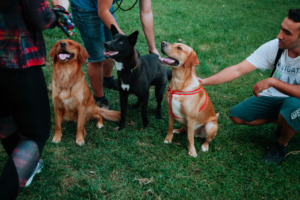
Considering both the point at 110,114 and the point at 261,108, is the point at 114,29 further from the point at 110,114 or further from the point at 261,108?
the point at 261,108

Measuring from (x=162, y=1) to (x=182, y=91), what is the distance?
7.79 m

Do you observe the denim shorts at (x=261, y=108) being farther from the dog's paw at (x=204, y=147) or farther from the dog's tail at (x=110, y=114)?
the dog's tail at (x=110, y=114)

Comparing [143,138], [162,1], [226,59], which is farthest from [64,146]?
[162,1]

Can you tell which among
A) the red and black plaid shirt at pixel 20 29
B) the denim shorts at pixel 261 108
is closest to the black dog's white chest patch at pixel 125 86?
the denim shorts at pixel 261 108

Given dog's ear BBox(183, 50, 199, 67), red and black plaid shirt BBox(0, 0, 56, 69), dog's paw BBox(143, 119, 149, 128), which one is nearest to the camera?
red and black plaid shirt BBox(0, 0, 56, 69)

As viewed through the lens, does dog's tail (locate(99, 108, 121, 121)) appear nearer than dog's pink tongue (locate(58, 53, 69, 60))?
No

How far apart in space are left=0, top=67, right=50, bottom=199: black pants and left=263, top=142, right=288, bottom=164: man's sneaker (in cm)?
271

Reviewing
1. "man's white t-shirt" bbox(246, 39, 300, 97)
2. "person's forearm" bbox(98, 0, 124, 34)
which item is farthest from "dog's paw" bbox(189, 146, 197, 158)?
"person's forearm" bbox(98, 0, 124, 34)

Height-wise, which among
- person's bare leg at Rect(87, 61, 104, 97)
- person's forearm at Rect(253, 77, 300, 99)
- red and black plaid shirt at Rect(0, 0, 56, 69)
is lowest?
person's bare leg at Rect(87, 61, 104, 97)

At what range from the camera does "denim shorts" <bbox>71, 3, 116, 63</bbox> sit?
10.8 ft

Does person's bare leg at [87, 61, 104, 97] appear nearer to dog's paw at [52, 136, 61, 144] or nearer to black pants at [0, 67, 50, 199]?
dog's paw at [52, 136, 61, 144]

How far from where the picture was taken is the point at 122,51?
10.1ft

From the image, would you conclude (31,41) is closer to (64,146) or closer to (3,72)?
(3,72)

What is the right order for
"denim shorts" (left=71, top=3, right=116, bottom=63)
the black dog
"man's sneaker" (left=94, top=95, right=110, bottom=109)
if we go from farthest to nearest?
"man's sneaker" (left=94, top=95, right=110, bottom=109)
"denim shorts" (left=71, top=3, right=116, bottom=63)
the black dog
